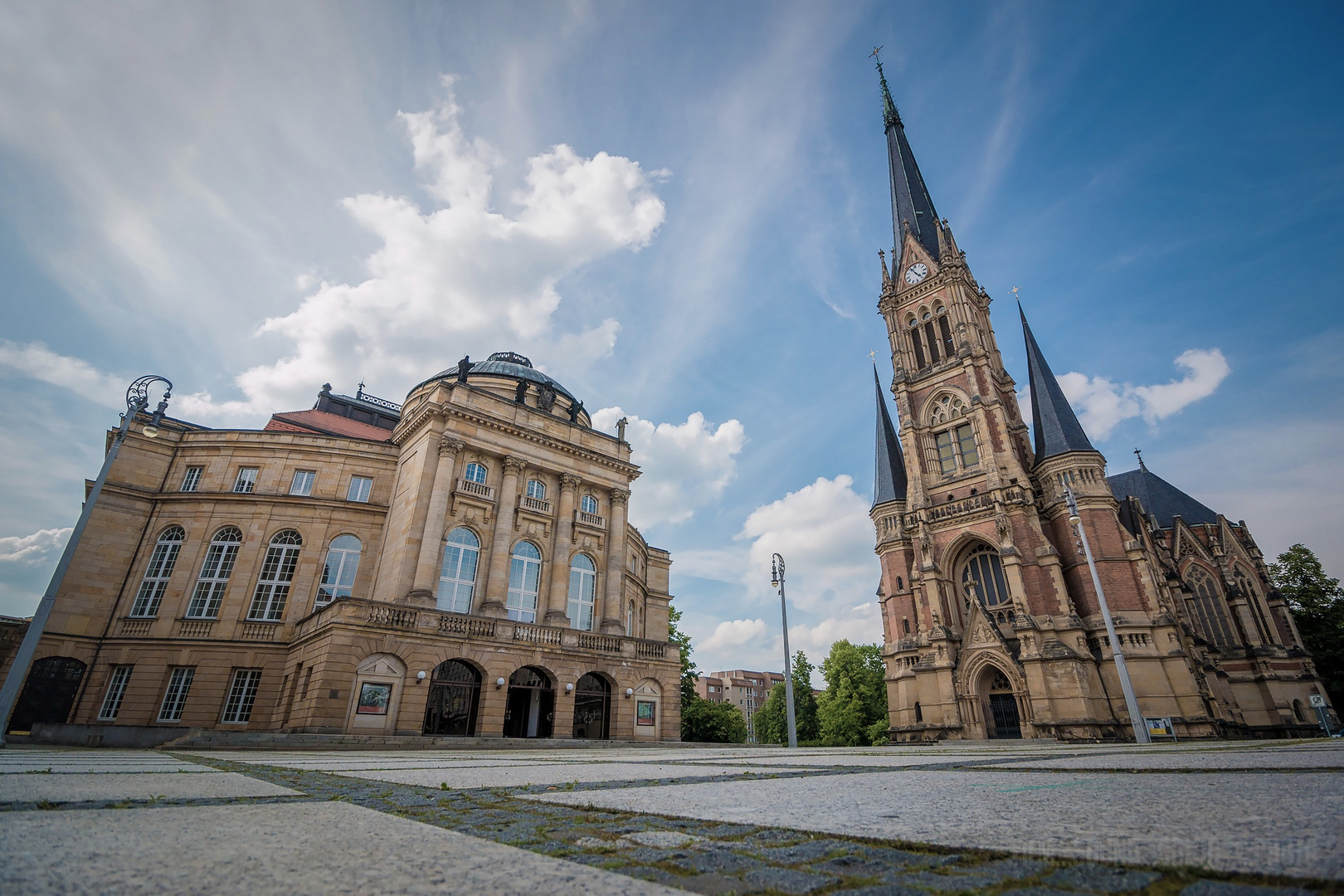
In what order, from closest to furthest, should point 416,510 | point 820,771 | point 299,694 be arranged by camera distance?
point 820,771, point 299,694, point 416,510

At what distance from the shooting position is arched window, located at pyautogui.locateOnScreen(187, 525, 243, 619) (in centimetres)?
2659

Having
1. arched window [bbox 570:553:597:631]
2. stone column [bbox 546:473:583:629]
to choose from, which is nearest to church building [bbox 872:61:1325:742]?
arched window [bbox 570:553:597:631]

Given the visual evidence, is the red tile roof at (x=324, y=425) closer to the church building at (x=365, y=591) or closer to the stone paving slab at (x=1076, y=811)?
the church building at (x=365, y=591)

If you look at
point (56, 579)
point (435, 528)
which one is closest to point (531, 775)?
point (56, 579)

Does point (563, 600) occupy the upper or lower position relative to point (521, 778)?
upper

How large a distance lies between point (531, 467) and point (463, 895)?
94.2ft

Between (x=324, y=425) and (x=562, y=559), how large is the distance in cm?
2130

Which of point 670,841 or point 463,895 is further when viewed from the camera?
point 670,841

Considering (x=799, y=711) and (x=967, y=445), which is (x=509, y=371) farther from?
(x=799, y=711)

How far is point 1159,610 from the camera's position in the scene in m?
28.4

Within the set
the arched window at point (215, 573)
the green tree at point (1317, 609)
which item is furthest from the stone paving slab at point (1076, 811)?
the green tree at point (1317, 609)

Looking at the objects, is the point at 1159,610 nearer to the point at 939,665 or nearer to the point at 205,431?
the point at 939,665

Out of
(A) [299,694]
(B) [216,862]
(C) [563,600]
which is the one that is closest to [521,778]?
(B) [216,862]

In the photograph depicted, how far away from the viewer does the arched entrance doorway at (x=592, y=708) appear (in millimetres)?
24594
